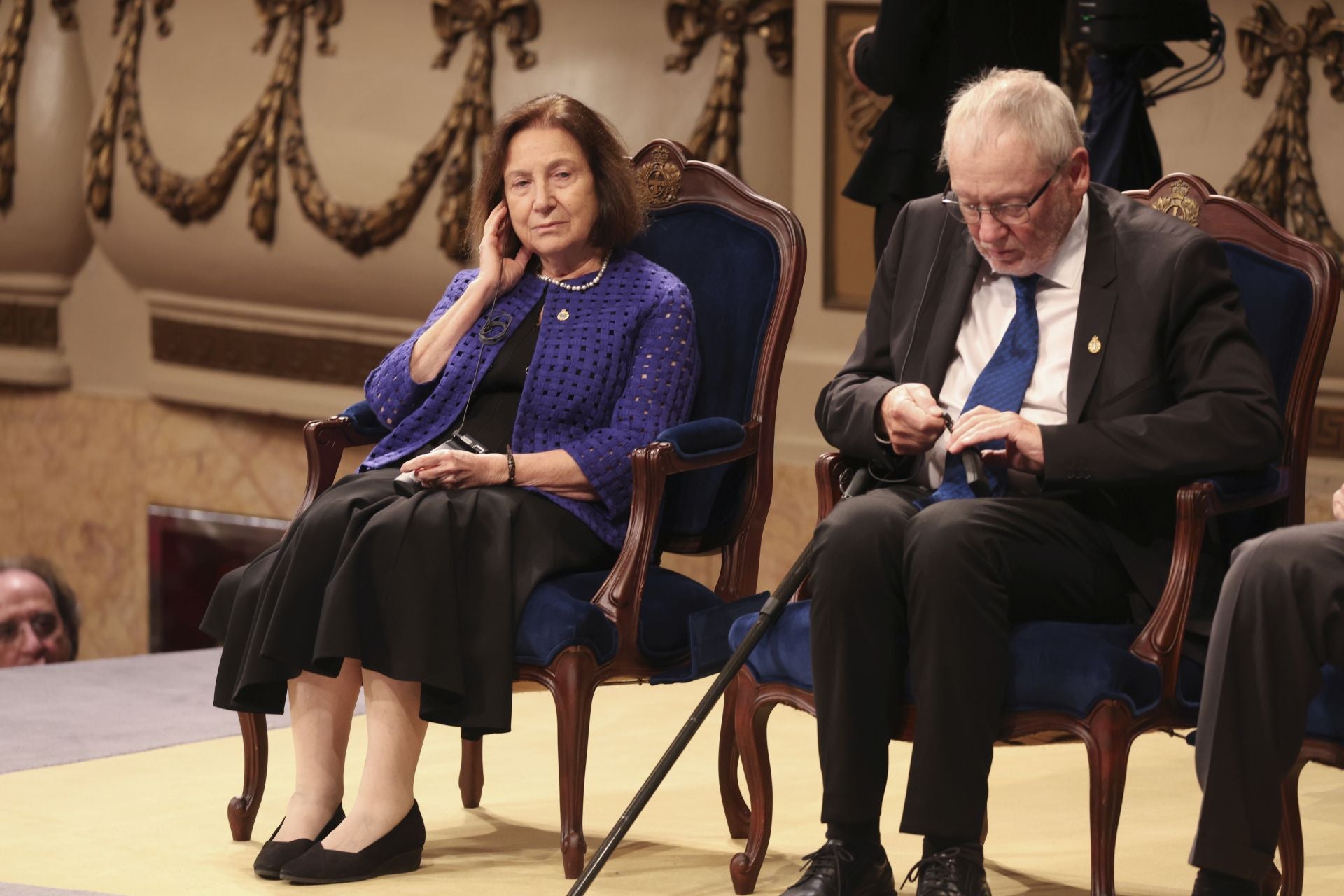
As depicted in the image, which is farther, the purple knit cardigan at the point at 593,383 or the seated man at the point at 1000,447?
the purple knit cardigan at the point at 593,383

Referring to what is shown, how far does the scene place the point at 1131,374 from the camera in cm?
302

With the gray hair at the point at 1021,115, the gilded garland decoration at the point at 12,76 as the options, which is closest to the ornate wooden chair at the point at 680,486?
the gray hair at the point at 1021,115

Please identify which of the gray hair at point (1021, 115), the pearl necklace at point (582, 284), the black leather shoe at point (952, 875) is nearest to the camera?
the black leather shoe at point (952, 875)

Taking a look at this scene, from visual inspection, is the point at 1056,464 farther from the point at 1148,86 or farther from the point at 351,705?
the point at 1148,86

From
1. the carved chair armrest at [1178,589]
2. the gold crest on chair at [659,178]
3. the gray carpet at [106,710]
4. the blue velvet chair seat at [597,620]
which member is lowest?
the gray carpet at [106,710]

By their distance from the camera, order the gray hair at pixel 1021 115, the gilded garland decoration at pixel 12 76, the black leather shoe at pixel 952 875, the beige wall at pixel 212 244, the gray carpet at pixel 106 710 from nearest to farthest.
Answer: the black leather shoe at pixel 952 875 → the gray hair at pixel 1021 115 → the gray carpet at pixel 106 710 → the beige wall at pixel 212 244 → the gilded garland decoration at pixel 12 76

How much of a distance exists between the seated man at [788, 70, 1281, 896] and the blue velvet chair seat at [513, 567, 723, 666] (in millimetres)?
425

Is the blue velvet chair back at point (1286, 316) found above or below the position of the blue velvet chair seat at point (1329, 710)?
above

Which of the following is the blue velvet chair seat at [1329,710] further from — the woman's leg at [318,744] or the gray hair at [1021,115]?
the woman's leg at [318,744]

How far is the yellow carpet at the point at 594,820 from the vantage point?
10.9ft

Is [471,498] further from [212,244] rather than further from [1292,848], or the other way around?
[212,244]

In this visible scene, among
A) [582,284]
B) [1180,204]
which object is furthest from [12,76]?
[1180,204]

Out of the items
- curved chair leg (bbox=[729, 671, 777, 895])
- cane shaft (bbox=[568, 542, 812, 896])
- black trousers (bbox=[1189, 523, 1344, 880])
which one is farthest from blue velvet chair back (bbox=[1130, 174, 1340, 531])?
curved chair leg (bbox=[729, 671, 777, 895])

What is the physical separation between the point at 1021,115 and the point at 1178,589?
733 mm
